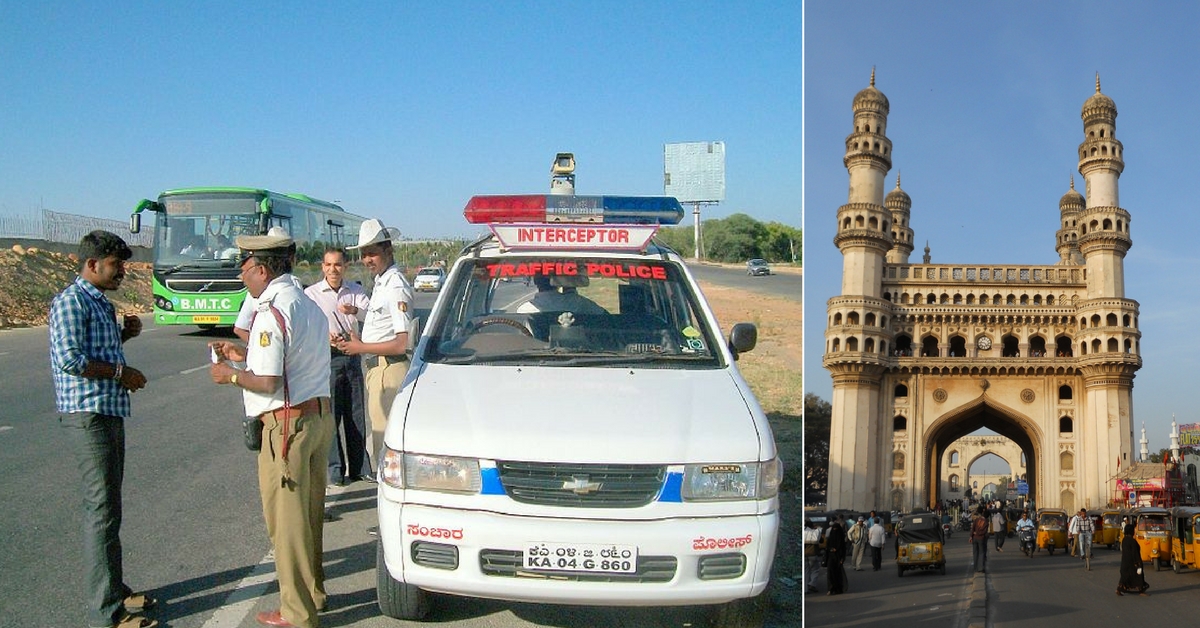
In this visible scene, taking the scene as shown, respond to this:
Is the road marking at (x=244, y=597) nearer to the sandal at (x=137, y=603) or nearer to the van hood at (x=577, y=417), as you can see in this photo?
the sandal at (x=137, y=603)

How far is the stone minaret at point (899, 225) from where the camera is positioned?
35.4m

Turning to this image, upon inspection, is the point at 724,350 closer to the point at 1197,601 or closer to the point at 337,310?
the point at 337,310

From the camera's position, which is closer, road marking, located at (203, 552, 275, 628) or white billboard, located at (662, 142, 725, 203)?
road marking, located at (203, 552, 275, 628)

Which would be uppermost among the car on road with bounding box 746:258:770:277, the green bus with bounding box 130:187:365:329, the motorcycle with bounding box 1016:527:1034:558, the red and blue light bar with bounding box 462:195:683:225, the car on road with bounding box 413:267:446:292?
the car on road with bounding box 746:258:770:277

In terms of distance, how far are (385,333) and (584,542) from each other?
2.95m

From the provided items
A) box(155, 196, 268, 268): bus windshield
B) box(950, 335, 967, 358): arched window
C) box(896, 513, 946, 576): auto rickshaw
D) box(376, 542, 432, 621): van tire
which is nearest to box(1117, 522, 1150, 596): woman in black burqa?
box(896, 513, 946, 576): auto rickshaw

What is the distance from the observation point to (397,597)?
4.07m

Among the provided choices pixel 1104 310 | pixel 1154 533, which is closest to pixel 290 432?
pixel 1154 533

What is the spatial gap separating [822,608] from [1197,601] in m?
3.89

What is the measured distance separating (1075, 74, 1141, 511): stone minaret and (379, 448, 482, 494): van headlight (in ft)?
96.5

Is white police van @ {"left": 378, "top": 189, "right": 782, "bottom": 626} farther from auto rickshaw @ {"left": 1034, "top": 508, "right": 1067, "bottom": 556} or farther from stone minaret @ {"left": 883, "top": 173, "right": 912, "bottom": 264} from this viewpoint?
stone minaret @ {"left": 883, "top": 173, "right": 912, "bottom": 264}

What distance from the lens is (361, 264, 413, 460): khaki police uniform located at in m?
6.02

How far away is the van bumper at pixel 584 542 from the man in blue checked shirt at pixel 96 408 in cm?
136

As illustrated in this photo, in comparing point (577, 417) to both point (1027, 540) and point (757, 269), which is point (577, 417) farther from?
point (757, 269)
